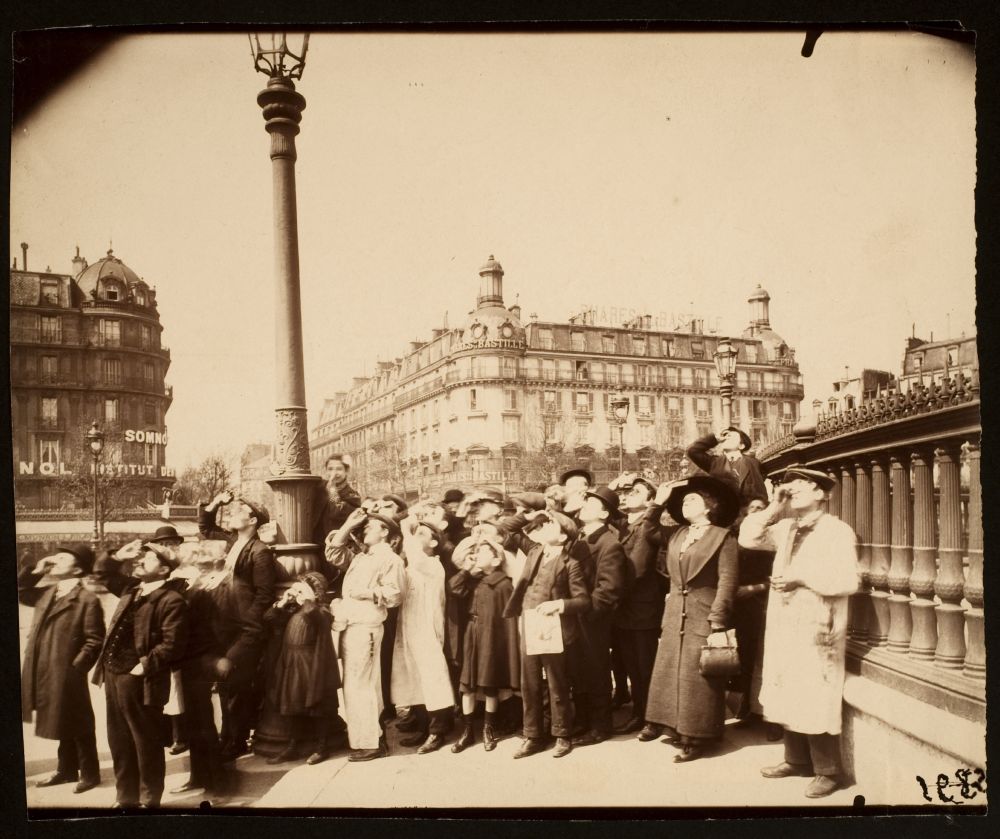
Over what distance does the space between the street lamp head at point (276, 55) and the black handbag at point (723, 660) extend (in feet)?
13.1

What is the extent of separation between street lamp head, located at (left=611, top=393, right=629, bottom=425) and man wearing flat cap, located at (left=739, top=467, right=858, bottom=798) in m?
0.92

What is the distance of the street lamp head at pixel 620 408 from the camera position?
487cm

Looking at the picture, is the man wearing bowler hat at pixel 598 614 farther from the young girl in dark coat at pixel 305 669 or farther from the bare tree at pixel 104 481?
the bare tree at pixel 104 481

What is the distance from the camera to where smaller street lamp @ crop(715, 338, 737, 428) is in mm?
4691

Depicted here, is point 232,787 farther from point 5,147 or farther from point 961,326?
point 961,326

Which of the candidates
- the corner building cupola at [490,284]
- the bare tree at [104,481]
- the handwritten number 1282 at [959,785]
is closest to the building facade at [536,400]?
the corner building cupola at [490,284]

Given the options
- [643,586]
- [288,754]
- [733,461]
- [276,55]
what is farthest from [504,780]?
[276,55]

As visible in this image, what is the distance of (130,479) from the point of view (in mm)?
4895

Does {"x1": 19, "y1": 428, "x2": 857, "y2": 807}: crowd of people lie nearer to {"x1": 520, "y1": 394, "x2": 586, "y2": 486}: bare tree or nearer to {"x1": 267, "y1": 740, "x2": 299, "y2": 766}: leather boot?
{"x1": 267, "y1": 740, "x2": 299, "y2": 766}: leather boot

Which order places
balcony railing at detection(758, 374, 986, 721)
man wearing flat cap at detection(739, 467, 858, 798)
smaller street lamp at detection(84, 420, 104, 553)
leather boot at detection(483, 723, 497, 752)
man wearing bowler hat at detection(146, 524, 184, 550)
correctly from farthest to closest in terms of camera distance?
smaller street lamp at detection(84, 420, 104, 553)
man wearing bowler hat at detection(146, 524, 184, 550)
leather boot at detection(483, 723, 497, 752)
man wearing flat cap at detection(739, 467, 858, 798)
balcony railing at detection(758, 374, 986, 721)

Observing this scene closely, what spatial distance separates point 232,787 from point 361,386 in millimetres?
2404

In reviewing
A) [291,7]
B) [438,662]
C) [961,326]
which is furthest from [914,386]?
[291,7]

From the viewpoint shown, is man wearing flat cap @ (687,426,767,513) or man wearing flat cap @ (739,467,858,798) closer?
man wearing flat cap @ (739,467,858,798)

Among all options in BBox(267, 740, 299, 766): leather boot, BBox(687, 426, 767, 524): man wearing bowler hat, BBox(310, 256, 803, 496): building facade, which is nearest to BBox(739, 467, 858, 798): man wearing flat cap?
BBox(687, 426, 767, 524): man wearing bowler hat
